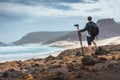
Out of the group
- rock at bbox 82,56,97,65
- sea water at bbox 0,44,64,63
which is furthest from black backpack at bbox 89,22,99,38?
sea water at bbox 0,44,64,63

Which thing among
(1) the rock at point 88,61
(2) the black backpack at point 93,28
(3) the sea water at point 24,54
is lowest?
(3) the sea water at point 24,54

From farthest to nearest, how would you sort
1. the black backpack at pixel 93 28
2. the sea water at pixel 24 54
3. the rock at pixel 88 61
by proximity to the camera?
the sea water at pixel 24 54 < the black backpack at pixel 93 28 < the rock at pixel 88 61

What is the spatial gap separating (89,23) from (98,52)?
400 cm

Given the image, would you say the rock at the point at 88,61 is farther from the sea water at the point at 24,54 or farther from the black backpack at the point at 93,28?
the sea water at the point at 24,54

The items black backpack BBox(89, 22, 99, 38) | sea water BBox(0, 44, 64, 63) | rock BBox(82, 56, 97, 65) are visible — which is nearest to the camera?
rock BBox(82, 56, 97, 65)

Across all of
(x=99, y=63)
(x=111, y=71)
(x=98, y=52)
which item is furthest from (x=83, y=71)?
(x=98, y=52)

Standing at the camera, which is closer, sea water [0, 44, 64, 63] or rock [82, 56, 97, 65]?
rock [82, 56, 97, 65]

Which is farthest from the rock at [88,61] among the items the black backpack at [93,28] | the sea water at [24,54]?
the sea water at [24,54]

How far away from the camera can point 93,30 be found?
846 inches

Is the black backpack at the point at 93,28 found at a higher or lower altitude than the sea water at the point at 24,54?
higher

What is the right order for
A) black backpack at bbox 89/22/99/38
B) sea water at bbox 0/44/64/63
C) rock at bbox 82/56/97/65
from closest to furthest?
rock at bbox 82/56/97/65 < black backpack at bbox 89/22/99/38 < sea water at bbox 0/44/64/63

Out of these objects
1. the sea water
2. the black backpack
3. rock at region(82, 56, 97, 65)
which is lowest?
the sea water

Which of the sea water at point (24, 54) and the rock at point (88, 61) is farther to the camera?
the sea water at point (24, 54)

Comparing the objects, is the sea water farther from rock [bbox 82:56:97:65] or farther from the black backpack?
rock [bbox 82:56:97:65]
